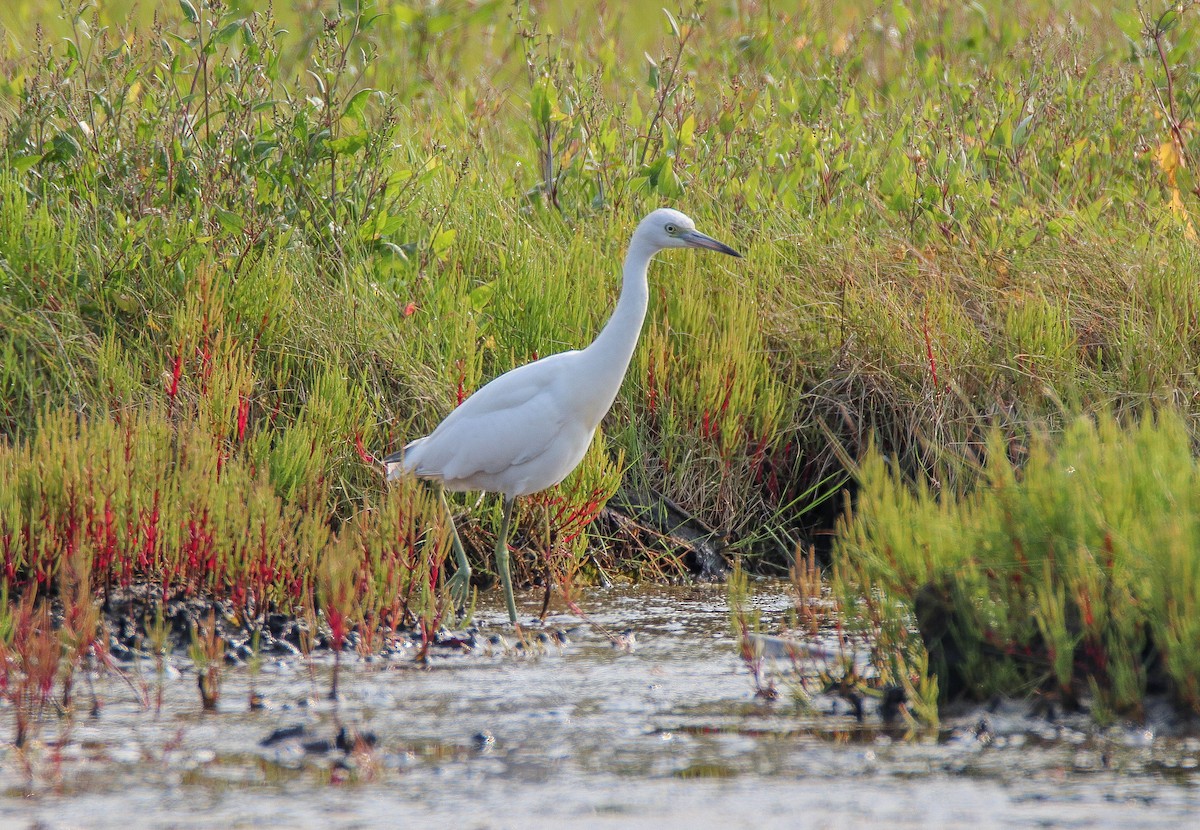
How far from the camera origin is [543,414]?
16.4 ft

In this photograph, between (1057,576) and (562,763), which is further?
(1057,576)

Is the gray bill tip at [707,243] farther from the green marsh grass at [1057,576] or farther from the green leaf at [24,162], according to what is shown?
the green leaf at [24,162]

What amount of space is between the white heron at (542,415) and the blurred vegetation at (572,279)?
0.98 feet

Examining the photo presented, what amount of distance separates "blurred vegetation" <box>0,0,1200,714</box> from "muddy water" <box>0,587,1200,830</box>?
3.40 feet

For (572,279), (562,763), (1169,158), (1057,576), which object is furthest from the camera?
(1169,158)

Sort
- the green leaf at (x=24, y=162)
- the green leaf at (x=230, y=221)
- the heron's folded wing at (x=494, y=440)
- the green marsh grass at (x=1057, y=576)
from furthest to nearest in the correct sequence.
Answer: the green leaf at (x=24, y=162), the green leaf at (x=230, y=221), the heron's folded wing at (x=494, y=440), the green marsh grass at (x=1057, y=576)

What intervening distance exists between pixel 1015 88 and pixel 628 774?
5272 millimetres

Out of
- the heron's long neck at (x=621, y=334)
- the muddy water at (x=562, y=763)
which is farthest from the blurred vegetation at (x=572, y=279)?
the muddy water at (x=562, y=763)

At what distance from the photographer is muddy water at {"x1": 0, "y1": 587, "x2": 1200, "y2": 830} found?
3146 mm

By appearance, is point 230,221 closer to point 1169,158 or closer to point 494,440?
point 494,440

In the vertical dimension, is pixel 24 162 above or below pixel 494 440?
above

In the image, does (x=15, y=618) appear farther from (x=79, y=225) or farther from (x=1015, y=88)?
(x=1015, y=88)

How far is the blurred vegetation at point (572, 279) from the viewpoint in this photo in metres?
5.49

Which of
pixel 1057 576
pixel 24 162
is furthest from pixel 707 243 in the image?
pixel 24 162
